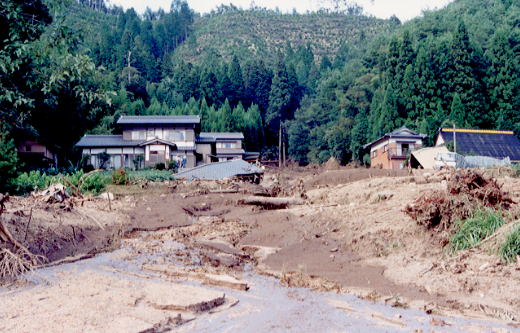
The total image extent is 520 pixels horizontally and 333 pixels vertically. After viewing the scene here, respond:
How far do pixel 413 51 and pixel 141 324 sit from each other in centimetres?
5022

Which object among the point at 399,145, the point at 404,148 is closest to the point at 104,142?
the point at 399,145

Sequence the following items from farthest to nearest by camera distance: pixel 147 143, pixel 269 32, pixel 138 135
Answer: pixel 269 32 < pixel 138 135 < pixel 147 143

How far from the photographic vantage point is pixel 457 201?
945 centimetres

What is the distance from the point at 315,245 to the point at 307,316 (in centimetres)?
414

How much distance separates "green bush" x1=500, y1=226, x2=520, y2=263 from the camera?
25.7 ft

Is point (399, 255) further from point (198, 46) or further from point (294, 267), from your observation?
point (198, 46)

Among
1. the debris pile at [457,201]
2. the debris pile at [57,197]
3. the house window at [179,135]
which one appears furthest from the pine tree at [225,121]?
the debris pile at [457,201]

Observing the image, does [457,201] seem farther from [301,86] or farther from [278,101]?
[301,86]

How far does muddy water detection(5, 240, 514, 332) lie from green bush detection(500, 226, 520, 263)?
191 cm

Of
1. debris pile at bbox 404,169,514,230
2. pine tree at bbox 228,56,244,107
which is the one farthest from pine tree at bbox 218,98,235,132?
debris pile at bbox 404,169,514,230

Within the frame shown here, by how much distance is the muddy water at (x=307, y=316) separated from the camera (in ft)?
20.1

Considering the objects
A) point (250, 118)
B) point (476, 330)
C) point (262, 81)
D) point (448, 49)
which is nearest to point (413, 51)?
point (448, 49)

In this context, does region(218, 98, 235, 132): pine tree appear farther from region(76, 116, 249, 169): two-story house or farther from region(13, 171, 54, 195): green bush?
region(13, 171, 54, 195): green bush

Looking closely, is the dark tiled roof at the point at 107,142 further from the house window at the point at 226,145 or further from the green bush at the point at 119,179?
the green bush at the point at 119,179
